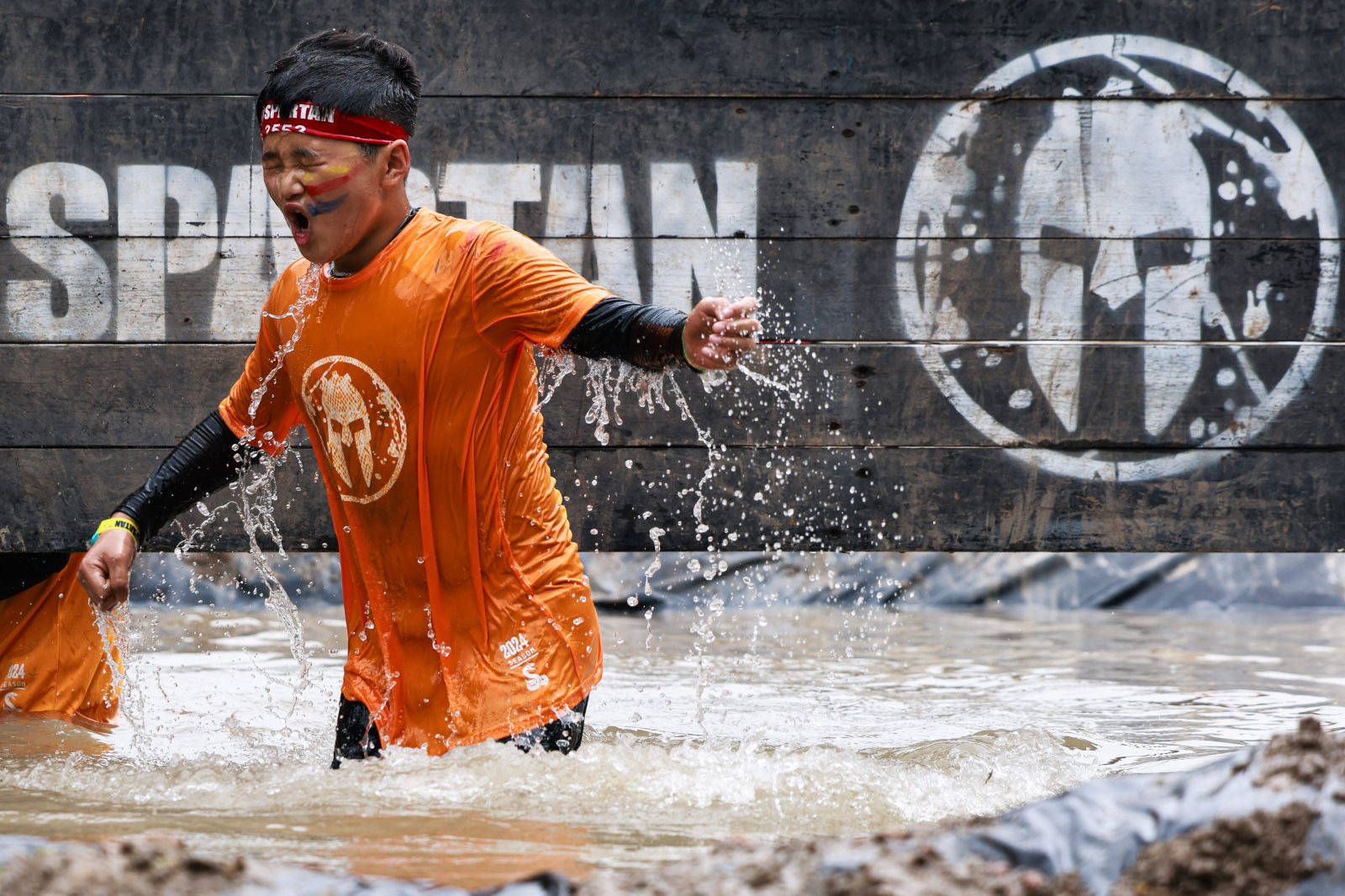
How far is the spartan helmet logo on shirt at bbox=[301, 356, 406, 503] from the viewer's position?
2352 mm

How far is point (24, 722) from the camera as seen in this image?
349 cm

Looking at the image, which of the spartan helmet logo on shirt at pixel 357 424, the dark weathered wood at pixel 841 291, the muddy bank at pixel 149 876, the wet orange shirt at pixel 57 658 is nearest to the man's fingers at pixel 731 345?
the spartan helmet logo on shirt at pixel 357 424

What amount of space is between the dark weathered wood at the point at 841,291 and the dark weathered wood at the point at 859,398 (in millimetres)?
45

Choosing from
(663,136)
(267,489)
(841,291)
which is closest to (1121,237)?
(841,291)

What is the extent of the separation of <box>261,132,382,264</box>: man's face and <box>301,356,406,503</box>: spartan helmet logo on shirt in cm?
24

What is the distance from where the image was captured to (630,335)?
7.15ft

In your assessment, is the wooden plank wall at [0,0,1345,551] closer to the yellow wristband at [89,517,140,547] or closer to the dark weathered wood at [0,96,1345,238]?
the dark weathered wood at [0,96,1345,238]

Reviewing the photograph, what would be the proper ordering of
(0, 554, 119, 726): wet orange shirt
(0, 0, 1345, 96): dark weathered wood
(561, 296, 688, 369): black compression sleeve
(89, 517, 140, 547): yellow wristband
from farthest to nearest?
(0, 554, 119, 726): wet orange shirt → (0, 0, 1345, 96): dark weathered wood → (89, 517, 140, 547): yellow wristband → (561, 296, 688, 369): black compression sleeve

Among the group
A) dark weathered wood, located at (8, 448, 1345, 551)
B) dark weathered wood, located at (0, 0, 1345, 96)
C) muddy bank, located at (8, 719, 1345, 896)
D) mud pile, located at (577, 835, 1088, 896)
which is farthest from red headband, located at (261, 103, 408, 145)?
mud pile, located at (577, 835, 1088, 896)

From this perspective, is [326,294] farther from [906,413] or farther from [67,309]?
[906,413]

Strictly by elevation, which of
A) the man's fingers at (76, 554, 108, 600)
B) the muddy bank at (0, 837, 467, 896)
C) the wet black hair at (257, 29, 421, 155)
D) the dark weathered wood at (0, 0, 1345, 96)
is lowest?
the muddy bank at (0, 837, 467, 896)

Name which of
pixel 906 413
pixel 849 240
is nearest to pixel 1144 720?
pixel 906 413

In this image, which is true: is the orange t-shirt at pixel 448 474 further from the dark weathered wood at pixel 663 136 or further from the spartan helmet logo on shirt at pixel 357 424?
the dark weathered wood at pixel 663 136

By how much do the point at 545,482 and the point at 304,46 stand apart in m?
1.01
